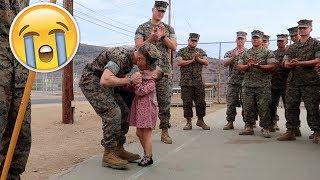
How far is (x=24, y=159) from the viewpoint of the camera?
335 cm

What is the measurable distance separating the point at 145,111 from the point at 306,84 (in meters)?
3.51

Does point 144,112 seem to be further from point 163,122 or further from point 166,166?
point 163,122

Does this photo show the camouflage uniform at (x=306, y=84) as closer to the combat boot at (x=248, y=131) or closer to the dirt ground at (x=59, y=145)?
the combat boot at (x=248, y=131)

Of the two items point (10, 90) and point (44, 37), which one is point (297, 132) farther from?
point (44, 37)

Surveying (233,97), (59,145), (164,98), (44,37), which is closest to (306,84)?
(233,97)

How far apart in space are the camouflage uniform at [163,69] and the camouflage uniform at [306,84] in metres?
2.13

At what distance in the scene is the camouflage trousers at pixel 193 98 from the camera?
9.58m

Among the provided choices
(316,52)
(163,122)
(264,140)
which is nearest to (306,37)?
(316,52)

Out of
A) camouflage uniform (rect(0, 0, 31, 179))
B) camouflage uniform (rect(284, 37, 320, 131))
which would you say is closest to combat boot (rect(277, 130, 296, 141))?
camouflage uniform (rect(284, 37, 320, 131))

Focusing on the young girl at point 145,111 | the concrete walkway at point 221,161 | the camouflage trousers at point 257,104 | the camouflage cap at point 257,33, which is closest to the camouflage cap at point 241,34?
the camouflage cap at point 257,33

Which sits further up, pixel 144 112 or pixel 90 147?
pixel 144 112

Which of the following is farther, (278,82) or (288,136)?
(278,82)

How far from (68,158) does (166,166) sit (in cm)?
143

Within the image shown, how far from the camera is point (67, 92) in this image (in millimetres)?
11039
